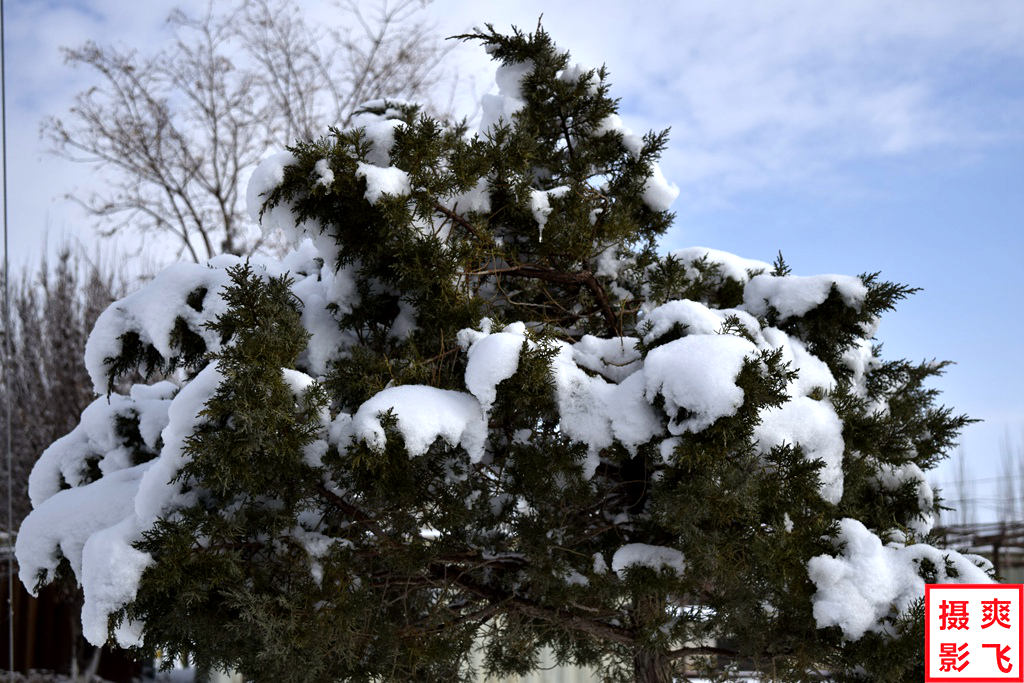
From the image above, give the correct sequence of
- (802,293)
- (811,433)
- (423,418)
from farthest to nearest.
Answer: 1. (802,293)
2. (811,433)
3. (423,418)

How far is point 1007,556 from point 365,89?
9.07 m

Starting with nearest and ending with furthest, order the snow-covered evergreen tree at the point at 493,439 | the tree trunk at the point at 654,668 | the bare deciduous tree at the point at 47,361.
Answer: the snow-covered evergreen tree at the point at 493,439, the tree trunk at the point at 654,668, the bare deciduous tree at the point at 47,361

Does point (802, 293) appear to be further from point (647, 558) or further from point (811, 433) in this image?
point (647, 558)

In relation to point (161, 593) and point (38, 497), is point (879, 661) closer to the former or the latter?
point (161, 593)

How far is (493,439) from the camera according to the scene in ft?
9.21

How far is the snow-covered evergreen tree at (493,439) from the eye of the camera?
8.00 ft

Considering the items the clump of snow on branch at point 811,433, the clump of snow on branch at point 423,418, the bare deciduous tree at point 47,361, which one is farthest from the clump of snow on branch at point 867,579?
the bare deciduous tree at point 47,361

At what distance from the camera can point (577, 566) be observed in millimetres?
3166

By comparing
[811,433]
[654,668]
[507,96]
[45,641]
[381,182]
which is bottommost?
[45,641]

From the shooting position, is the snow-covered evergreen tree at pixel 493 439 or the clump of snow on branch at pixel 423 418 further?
the snow-covered evergreen tree at pixel 493 439

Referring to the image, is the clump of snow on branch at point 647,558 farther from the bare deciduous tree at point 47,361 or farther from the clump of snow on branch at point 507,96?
the bare deciduous tree at point 47,361

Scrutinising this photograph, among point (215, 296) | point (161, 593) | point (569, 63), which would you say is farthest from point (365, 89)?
point (161, 593)

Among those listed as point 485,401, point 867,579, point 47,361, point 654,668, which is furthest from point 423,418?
point 47,361

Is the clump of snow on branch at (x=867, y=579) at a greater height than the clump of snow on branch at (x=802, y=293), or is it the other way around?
the clump of snow on branch at (x=802, y=293)
